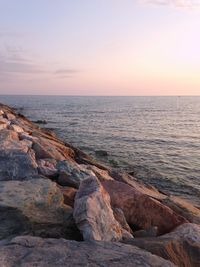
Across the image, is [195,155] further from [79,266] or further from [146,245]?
[79,266]

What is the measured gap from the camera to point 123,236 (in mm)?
5520

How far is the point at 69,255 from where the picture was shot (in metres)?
3.83

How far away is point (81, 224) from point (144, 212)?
7.84ft

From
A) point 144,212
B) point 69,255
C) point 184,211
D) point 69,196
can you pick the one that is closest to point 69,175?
point 69,196

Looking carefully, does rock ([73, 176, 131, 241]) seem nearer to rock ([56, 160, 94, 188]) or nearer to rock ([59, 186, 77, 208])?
rock ([59, 186, 77, 208])

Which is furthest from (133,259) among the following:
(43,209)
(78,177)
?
(78,177)

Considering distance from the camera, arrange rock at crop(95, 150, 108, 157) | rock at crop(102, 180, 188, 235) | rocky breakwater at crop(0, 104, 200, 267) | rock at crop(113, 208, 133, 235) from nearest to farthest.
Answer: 1. rocky breakwater at crop(0, 104, 200, 267)
2. rock at crop(113, 208, 133, 235)
3. rock at crop(102, 180, 188, 235)
4. rock at crop(95, 150, 108, 157)

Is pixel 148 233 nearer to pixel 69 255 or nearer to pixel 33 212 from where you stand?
pixel 33 212

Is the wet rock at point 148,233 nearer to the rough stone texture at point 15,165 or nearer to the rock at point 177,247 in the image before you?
the rock at point 177,247

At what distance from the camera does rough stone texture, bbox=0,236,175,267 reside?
3.63m

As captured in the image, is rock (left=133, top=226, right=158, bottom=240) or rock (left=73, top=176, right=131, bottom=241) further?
rock (left=133, top=226, right=158, bottom=240)

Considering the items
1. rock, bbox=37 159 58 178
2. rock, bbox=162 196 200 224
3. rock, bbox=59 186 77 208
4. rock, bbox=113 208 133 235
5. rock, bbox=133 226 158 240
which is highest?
rock, bbox=37 159 58 178

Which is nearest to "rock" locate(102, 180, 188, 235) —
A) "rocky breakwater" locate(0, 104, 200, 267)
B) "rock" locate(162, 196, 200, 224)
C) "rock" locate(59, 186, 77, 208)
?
"rocky breakwater" locate(0, 104, 200, 267)

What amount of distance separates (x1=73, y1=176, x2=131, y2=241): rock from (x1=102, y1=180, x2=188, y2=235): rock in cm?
145
